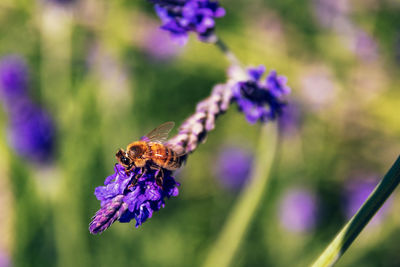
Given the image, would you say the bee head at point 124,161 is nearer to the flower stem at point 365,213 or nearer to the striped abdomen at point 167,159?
the striped abdomen at point 167,159

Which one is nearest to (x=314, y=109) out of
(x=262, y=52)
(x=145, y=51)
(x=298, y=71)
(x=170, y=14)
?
(x=298, y=71)

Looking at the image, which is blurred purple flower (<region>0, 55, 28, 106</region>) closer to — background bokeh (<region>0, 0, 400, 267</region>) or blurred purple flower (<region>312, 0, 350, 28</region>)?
background bokeh (<region>0, 0, 400, 267</region>)

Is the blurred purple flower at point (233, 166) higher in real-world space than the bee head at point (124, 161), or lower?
higher

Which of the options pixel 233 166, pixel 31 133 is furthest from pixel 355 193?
pixel 31 133

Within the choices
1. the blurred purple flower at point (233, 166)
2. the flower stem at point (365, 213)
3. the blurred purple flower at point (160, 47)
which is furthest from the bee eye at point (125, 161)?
the blurred purple flower at point (160, 47)

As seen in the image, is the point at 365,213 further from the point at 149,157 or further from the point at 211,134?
the point at 211,134

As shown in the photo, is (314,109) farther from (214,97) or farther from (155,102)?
(214,97)
